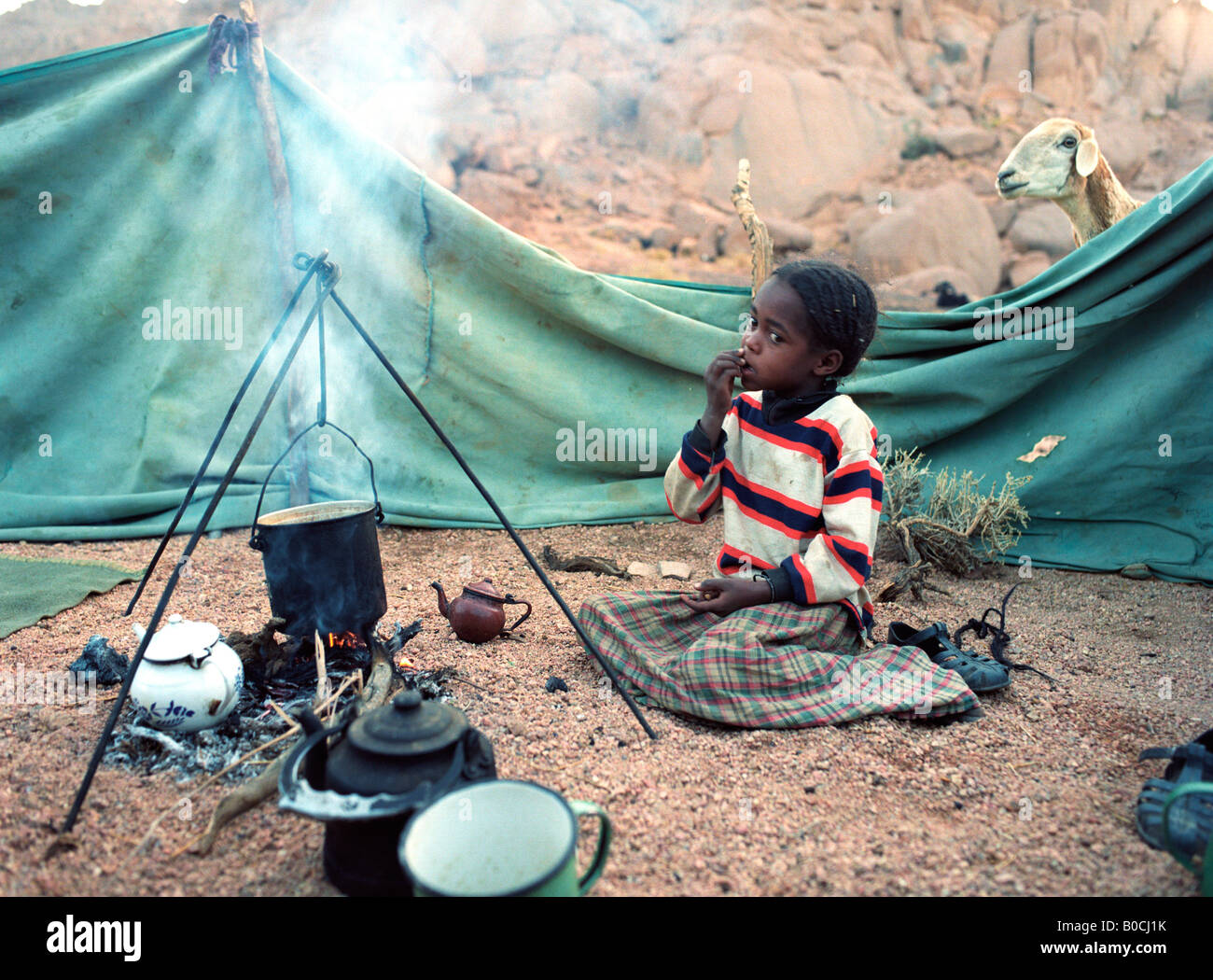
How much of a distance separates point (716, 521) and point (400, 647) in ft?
6.74

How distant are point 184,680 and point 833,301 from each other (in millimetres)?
1927

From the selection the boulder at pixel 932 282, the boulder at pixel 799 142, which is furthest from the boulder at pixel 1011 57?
the boulder at pixel 932 282

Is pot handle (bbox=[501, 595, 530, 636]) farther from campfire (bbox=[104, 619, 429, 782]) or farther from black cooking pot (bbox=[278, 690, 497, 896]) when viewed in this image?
black cooking pot (bbox=[278, 690, 497, 896])

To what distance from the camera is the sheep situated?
418cm

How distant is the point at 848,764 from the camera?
2.03m

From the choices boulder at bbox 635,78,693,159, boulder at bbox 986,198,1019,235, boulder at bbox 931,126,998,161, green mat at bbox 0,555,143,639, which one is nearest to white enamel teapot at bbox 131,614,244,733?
green mat at bbox 0,555,143,639

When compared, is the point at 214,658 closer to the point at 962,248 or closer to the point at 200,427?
the point at 200,427

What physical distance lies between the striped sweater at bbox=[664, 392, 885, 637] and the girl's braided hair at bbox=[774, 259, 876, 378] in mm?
178

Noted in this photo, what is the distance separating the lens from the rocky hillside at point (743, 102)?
12.9m

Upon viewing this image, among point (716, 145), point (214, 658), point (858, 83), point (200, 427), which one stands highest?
point (858, 83)

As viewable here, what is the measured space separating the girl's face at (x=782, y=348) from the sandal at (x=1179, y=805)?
124 centimetres
